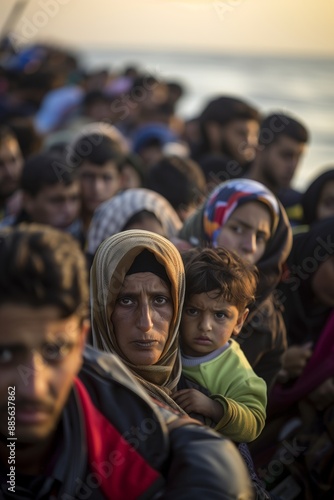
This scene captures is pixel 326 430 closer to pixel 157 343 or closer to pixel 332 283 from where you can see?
pixel 332 283

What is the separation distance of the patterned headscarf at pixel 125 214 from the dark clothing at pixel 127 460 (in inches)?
90.2

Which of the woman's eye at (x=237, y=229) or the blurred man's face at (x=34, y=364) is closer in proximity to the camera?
the blurred man's face at (x=34, y=364)

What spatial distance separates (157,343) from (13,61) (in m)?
8.24

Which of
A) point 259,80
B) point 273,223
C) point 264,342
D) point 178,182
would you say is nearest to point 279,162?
point 178,182

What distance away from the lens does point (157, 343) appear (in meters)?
2.40

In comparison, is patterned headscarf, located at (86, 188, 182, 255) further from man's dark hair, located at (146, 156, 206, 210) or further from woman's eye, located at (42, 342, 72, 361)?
woman's eye, located at (42, 342, 72, 361)

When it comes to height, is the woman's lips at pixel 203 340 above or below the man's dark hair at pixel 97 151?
above

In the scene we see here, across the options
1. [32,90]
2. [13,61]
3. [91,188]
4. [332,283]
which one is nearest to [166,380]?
[332,283]

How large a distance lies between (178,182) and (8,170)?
146 cm

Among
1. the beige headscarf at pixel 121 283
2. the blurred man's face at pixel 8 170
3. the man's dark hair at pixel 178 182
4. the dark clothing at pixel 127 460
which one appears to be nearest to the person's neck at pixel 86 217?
the man's dark hair at pixel 178 182

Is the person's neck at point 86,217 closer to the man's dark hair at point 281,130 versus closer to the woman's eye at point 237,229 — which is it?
the man's dark hair at point 281,130

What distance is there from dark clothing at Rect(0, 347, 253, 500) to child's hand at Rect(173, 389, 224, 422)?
708mm

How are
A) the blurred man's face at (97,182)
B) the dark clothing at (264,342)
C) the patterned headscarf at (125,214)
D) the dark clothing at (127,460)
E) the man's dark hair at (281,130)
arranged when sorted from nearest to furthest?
the dark clothing at (127,460) → the dark clothing at (264,342) → the patterned headscarf at (125,214) → the blurred man's face at (97,182) → the man's dark hair at (281,130)

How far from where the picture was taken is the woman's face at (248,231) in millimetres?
3287
